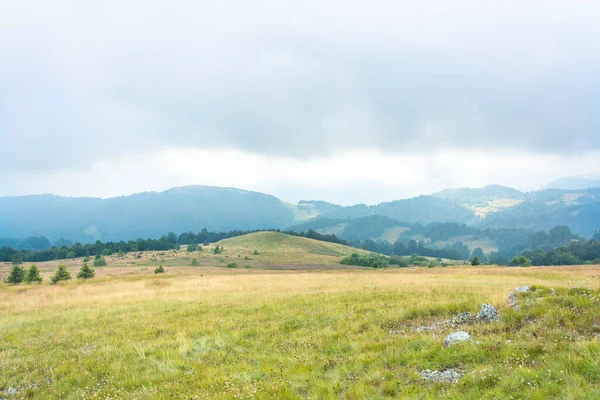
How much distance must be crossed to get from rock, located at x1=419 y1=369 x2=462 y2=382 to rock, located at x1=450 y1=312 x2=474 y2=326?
4251 mm

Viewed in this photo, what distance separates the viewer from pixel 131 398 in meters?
7.94

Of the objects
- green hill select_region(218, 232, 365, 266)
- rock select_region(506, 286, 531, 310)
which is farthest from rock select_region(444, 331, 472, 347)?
green hill select_region(218, 232, 365, 266)

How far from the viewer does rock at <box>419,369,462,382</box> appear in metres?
7.20

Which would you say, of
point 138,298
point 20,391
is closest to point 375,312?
point 20,391

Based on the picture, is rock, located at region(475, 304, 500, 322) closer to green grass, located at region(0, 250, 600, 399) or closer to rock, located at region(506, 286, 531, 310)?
green grass, located at region(0, 250, 600, 399)

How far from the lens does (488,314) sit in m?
11.4

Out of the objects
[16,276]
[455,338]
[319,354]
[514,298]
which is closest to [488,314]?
[514,298]

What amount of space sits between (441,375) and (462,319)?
5.03 m

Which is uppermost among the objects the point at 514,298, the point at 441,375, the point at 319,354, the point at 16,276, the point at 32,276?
the point at 514,298

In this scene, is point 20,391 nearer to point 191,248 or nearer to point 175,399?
point 175,399

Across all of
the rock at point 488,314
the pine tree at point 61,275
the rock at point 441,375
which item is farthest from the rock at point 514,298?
the pine tree at point 61,275

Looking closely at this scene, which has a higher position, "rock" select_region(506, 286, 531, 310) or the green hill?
"rock" select_region(506, 286, 531, 310)

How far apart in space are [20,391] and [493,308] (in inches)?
598

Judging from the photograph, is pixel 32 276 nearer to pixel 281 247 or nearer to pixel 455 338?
pixel 455 338
